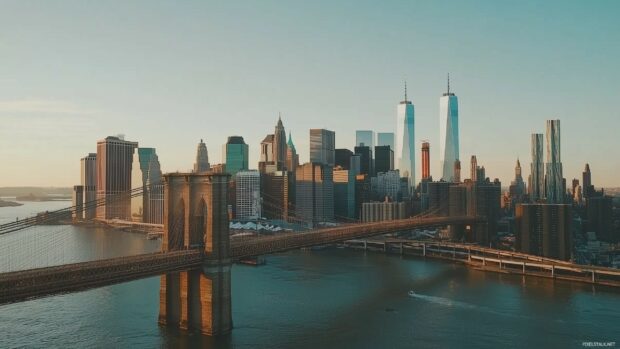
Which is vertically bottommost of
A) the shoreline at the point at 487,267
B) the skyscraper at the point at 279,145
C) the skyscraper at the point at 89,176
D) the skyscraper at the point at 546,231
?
the shoreline at the point at 487,267

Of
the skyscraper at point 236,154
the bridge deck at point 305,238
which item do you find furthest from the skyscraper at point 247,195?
the bridge deck at point 305,238

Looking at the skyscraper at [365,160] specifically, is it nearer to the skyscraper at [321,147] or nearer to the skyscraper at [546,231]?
the skyscraper at [321,147]

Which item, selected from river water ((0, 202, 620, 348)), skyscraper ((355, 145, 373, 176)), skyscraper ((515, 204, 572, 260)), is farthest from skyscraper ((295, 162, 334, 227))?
river water ((0, 202, 620, 348))

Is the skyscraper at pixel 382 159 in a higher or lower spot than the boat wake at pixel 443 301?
higher

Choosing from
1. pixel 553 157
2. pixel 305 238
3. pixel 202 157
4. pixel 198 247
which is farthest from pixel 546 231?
pixel 202 157

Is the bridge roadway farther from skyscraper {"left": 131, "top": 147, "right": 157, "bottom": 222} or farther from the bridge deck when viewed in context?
skyscraper {"left": 131, "top": 147, "right": 157, "bottom": 222}

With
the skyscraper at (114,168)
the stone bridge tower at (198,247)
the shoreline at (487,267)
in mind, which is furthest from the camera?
the skyscraper at (114,168)
